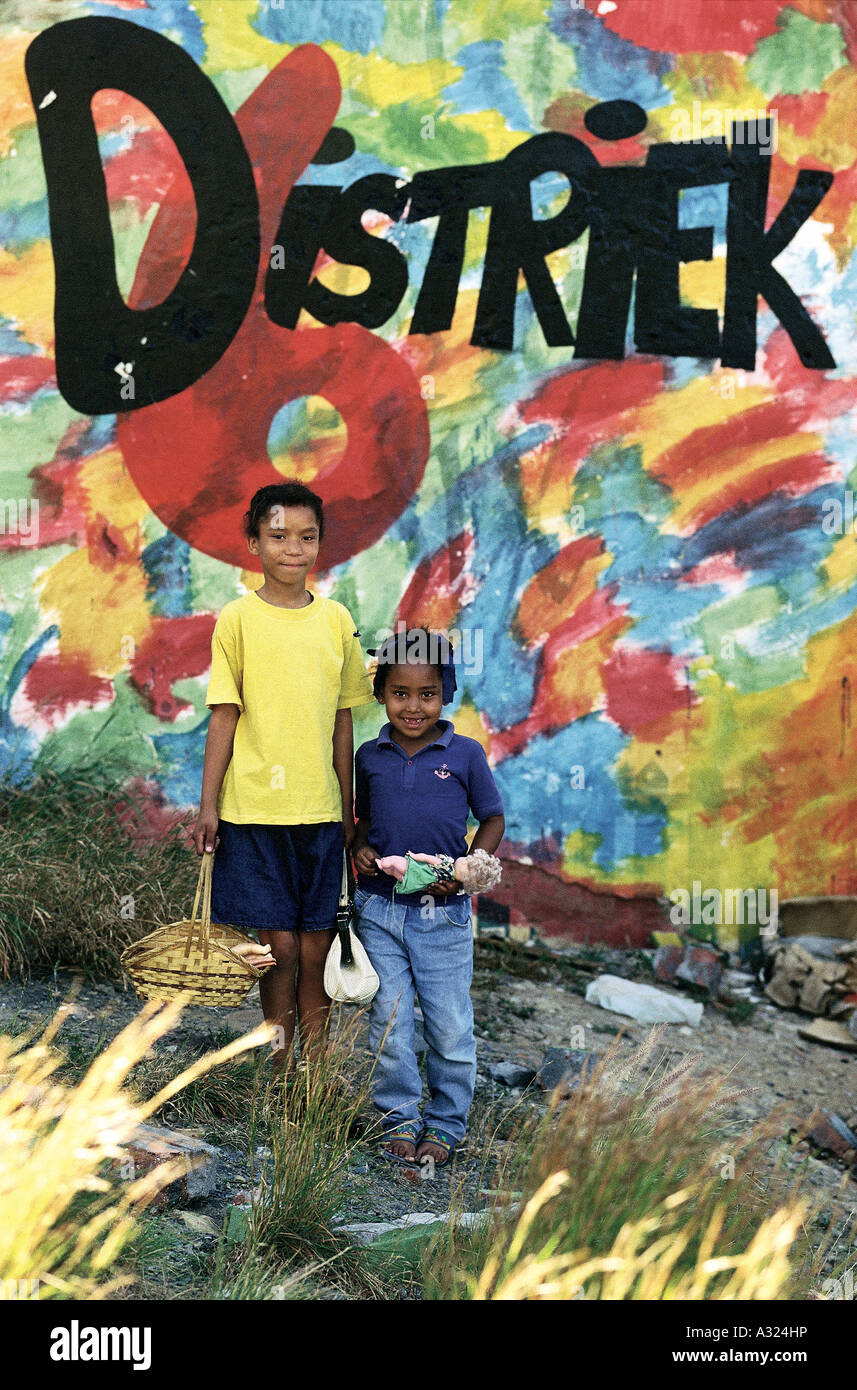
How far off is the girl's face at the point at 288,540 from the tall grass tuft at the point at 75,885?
1342 millimetres

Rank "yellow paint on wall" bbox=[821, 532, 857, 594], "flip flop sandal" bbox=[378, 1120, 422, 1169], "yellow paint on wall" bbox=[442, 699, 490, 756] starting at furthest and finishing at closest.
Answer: "yellow paint on wall" bbox=[821, 532, 857, 594] < "yellow paint on wall" bbox=[442, 699, 490, 756] < "flip flop sandal" bbox=[378, 1120, 422, 1169]

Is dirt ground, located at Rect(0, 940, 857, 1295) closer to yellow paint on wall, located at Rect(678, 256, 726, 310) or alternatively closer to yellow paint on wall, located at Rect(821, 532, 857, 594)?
yellow paint on wall, located at Rect(821, 532, 857, 594)

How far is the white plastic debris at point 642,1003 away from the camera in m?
4.78

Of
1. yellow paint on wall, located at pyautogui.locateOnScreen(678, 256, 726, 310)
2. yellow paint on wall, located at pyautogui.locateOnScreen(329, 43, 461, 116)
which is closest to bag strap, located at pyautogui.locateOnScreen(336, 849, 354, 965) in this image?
yellow paint on wall, located at pyautogui.locateOnScreen(678, 256, 726, 310)

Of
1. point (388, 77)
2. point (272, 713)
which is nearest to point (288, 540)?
point (272, 713)

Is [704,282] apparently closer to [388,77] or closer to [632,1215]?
[388,77]

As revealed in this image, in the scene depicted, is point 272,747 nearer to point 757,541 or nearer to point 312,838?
point 312,838

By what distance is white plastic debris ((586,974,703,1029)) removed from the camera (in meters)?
4.78

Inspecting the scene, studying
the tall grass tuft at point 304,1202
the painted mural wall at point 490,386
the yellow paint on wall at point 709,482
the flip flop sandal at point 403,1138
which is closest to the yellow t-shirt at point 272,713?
the tall grass tuft at point 304,1202

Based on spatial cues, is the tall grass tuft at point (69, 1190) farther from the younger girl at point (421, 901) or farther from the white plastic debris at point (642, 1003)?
the white plastic debris at point (642, 1003)

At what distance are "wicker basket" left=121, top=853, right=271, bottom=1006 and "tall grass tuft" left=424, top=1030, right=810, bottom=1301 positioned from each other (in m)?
0.76

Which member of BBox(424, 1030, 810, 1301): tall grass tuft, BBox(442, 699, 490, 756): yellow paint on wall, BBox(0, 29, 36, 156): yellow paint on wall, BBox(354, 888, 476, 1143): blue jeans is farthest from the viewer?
BBox(442, 699, 490, 756): yellow paint on wall

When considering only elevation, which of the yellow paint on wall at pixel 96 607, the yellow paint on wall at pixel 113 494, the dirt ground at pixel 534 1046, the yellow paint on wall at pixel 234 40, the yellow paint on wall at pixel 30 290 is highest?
the yellow paint on wall at pixel 234 40
